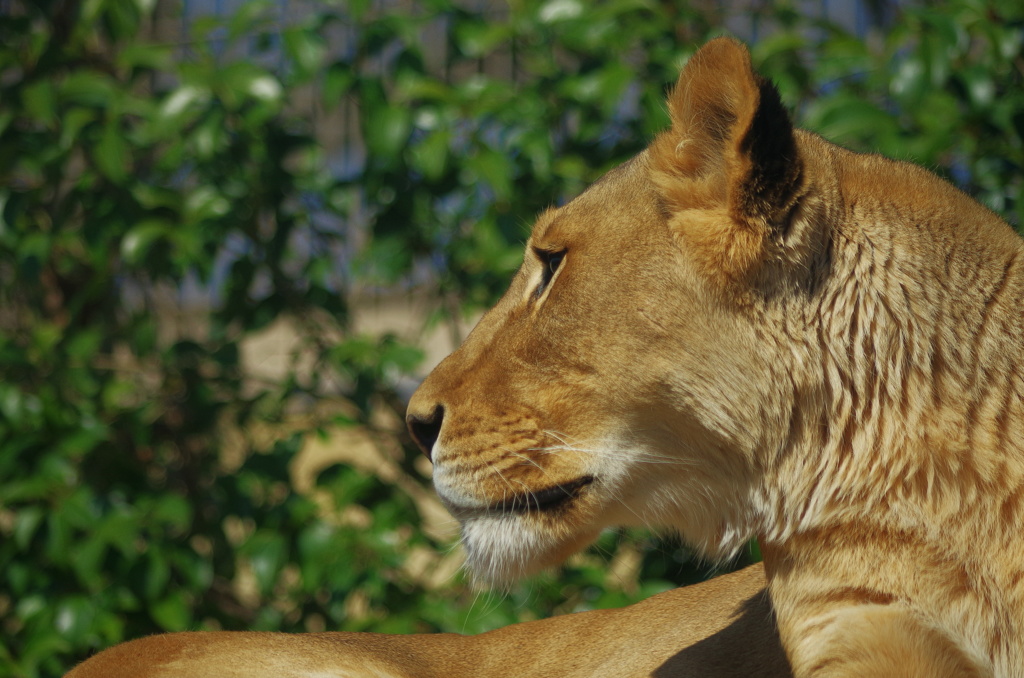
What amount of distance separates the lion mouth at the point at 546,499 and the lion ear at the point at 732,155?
1.55 ft

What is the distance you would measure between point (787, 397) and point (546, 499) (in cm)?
47

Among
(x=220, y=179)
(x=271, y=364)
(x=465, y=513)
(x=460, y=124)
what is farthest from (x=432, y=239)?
(x=271, y=364)

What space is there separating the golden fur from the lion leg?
1.02 ft

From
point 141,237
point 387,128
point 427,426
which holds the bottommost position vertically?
point 141,237

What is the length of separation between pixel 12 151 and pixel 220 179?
2.35 ft

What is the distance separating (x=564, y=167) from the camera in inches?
141

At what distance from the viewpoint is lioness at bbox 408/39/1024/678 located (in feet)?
5.86

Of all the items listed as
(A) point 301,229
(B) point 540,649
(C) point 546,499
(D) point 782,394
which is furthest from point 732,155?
(A) point 301,229

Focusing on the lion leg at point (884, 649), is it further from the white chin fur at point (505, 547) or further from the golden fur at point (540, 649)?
the white chin fur at point (505, 547)

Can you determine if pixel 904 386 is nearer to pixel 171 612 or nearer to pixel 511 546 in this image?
pixel 511 546

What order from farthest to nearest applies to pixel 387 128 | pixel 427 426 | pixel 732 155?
1. pixel 387 128
2. pixel 427 426
3. pixel 732 155

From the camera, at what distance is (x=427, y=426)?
7.20ft

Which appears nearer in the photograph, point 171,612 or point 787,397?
point 787,397

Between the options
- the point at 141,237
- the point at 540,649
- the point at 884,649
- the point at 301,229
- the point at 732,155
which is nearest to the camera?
the point at 884,649
